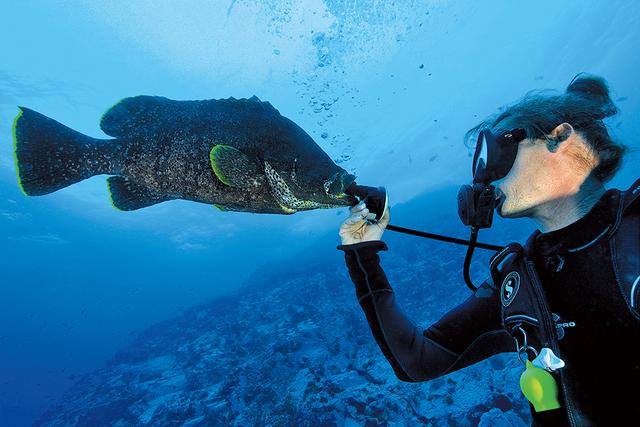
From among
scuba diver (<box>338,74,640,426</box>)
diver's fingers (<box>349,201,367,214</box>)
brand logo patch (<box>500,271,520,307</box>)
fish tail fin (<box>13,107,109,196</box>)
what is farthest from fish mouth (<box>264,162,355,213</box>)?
brand logo patch (<box>500,271,520,307</box>)

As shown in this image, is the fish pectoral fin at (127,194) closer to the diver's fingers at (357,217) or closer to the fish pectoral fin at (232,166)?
the fish pectoral fin at (232,166)

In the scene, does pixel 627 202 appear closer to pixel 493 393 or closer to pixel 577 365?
pixel 577 365

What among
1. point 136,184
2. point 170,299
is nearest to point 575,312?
point 136,184

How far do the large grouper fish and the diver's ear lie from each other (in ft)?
5.20

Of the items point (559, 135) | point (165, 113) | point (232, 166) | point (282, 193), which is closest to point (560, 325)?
point (559, 135)

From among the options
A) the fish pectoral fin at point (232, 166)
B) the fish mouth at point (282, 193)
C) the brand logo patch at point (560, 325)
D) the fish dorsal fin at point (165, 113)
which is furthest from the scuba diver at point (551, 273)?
the fish dorsal fin at point (165, 113)

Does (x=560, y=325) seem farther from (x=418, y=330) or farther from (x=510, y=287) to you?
(x=418, y=330)

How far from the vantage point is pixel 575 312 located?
6.49 feet

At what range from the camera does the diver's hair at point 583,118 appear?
2266mm

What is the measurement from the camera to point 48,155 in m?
1.91

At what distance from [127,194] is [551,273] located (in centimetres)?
307

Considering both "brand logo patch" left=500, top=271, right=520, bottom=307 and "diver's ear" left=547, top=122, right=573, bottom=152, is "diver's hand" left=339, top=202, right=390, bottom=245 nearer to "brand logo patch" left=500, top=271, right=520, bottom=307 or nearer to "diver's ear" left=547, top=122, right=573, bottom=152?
"brand logo patch" left=500, top=271, right=520, bottom=307

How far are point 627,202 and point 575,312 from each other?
2.51ft

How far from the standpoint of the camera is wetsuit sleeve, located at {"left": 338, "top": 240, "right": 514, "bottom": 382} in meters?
2.71
